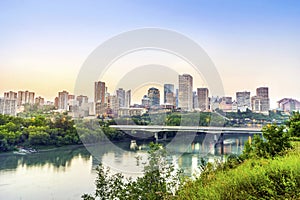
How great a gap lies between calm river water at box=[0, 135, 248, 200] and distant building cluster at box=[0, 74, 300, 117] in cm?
88

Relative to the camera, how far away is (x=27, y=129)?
903 cm

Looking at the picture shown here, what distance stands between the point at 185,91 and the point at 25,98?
1304cm

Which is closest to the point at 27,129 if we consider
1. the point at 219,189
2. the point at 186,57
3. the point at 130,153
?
the point at 130,153

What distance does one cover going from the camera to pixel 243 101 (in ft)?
52.0

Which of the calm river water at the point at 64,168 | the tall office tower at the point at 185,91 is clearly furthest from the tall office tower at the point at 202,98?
the calm river water at the point at 64,168

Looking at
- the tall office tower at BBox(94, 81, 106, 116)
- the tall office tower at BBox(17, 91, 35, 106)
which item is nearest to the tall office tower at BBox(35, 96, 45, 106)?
the tall office tower at BBox(17, 91, 35, 106)

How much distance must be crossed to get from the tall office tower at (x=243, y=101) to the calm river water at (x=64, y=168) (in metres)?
7.14

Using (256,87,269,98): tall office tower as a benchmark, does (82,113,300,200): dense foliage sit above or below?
below

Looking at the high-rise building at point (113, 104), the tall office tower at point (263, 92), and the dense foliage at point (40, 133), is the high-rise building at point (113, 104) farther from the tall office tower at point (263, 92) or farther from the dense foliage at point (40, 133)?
the tall office tower at point (263, 92)

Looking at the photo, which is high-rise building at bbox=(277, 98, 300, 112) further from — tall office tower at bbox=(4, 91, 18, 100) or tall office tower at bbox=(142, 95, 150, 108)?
tall office tower at bbox=(4, 91, 18, 100)

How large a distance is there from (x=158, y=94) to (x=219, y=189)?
3159mm

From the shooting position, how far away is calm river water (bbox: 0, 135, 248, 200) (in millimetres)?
4371

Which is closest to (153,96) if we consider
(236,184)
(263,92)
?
(236,184)

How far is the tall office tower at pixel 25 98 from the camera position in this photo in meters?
14.6
